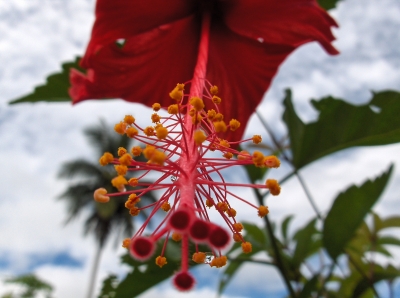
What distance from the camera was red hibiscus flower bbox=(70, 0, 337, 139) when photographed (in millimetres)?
641

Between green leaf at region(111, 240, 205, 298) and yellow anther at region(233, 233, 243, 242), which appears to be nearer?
yellow anther at region(233, 233, 243, 242)

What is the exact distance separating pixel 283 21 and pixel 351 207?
1.43 ft

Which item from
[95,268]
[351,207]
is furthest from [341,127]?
[95,268]

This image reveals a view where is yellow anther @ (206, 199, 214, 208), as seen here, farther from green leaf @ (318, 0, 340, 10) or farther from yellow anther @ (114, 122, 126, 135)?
green leaf @ (318, 0, 340, 10)

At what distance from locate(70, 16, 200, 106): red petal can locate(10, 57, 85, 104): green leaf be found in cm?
16

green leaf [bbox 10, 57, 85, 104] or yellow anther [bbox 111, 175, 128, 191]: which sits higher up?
green leaf [bbox 10, 57, 85, 104]

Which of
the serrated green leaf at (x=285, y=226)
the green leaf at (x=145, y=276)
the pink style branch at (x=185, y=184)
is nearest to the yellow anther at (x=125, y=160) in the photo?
the pink style branch at (x=185, y=184)

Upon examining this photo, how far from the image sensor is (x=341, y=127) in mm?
771

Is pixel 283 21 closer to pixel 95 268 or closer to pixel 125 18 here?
pixel 125 18

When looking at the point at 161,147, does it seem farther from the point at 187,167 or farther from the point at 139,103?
the point at 139,103

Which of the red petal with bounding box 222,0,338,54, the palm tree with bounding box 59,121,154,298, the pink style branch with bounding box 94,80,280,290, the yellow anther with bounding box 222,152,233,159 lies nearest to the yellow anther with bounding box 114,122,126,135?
the pink style branch with bounding box 94,80,280,290

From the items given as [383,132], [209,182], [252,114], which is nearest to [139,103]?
[252,114]

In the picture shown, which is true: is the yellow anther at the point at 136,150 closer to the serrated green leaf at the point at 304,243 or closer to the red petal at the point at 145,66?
the red petal at the point at 145,66

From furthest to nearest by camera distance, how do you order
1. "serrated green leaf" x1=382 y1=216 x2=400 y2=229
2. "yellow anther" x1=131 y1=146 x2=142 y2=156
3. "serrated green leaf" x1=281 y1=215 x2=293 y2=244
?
1. "serrated green leaf" x1=281 y1=215 x2=293 y2=244
2. "serrated green leaf" x1=382 y1=216 x2=400 y2=229
3. "yellow anther" x1=131 y1=146 x2=142 y2=156
